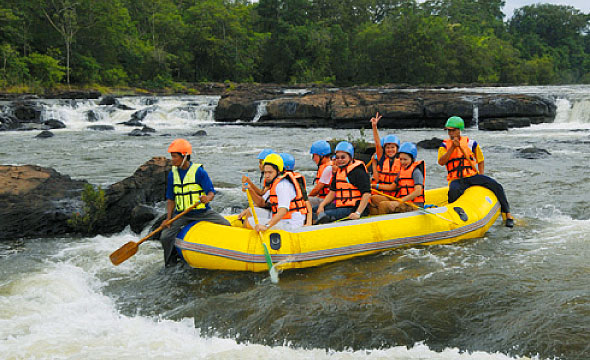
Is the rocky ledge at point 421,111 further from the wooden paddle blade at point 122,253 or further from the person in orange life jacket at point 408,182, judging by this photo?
the wooden paddle blade at point 122,253

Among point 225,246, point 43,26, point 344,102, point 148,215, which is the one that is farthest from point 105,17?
point 225,246

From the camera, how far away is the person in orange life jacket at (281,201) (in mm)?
5117

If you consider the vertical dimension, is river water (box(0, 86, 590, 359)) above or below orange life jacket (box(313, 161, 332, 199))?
below

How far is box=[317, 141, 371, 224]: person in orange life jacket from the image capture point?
223 inches

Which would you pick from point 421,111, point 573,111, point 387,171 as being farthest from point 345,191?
point 573,111

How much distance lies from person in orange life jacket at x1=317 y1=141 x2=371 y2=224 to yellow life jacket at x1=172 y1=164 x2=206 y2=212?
136 centimetres

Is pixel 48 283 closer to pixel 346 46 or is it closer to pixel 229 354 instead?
pixel 229 354

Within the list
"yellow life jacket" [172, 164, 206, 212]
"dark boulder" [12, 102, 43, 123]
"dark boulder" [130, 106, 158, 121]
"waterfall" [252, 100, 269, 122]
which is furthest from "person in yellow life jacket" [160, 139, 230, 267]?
"dark boulder" [12, 102, 43, 123]

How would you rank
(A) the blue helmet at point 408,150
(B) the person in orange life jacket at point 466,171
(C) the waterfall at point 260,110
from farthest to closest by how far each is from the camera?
(C) the waterfall at point 260,110, (B) the person in orange life jacket at point 466,171, (A) the blue helmet at point 408,150

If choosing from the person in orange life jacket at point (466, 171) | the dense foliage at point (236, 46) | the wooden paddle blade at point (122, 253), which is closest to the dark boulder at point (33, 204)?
the wooden paddle blade at point (122, 253)

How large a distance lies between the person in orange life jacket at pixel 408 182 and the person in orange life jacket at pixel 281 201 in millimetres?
1160

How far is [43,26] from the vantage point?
3553 cm

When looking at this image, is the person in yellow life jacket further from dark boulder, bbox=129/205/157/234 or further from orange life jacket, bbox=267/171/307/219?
dark boulder, bbox=129/205/157/234

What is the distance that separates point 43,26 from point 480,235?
1438 inches
